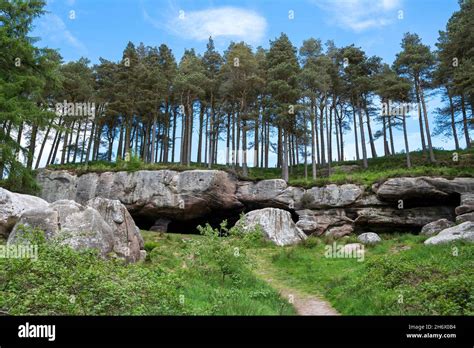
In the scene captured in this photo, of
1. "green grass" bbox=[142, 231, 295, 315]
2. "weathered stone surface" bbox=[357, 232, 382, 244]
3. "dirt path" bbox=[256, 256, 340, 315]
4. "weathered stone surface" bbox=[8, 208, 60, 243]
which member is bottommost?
"dirt path" bbox=[256, 256, 340, 315]

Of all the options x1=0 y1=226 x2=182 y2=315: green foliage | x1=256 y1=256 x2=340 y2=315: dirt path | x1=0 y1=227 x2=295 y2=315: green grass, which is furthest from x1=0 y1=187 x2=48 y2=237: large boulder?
x1=256 y1=256 x2=340 y2=315: dirt path

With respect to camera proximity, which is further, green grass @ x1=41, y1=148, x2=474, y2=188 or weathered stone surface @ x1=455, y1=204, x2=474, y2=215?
green grass @ x1=41, y1=148, x2=474, y2=188

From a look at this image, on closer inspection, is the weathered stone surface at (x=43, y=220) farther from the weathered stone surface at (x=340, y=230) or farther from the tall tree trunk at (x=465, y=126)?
the tall tree trunk at (x=465, y=126)

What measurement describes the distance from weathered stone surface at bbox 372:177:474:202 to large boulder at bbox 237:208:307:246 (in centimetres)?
766

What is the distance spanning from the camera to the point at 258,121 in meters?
39.4

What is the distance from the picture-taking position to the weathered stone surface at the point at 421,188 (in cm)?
2552

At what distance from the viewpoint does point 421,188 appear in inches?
1037

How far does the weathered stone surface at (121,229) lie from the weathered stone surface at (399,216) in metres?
18.0

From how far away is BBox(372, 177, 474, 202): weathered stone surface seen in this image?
25.5 m

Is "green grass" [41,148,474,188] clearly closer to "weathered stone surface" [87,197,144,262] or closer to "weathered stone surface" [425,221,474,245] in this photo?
"weathered stone surface" [425,221,474,245]

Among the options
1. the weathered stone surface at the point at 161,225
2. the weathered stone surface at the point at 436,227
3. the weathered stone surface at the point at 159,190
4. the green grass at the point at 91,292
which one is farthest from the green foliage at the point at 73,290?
the weathered stone surface at the point at 161,225

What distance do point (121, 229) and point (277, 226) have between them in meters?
11.5

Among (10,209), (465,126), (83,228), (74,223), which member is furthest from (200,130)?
(83,228)
